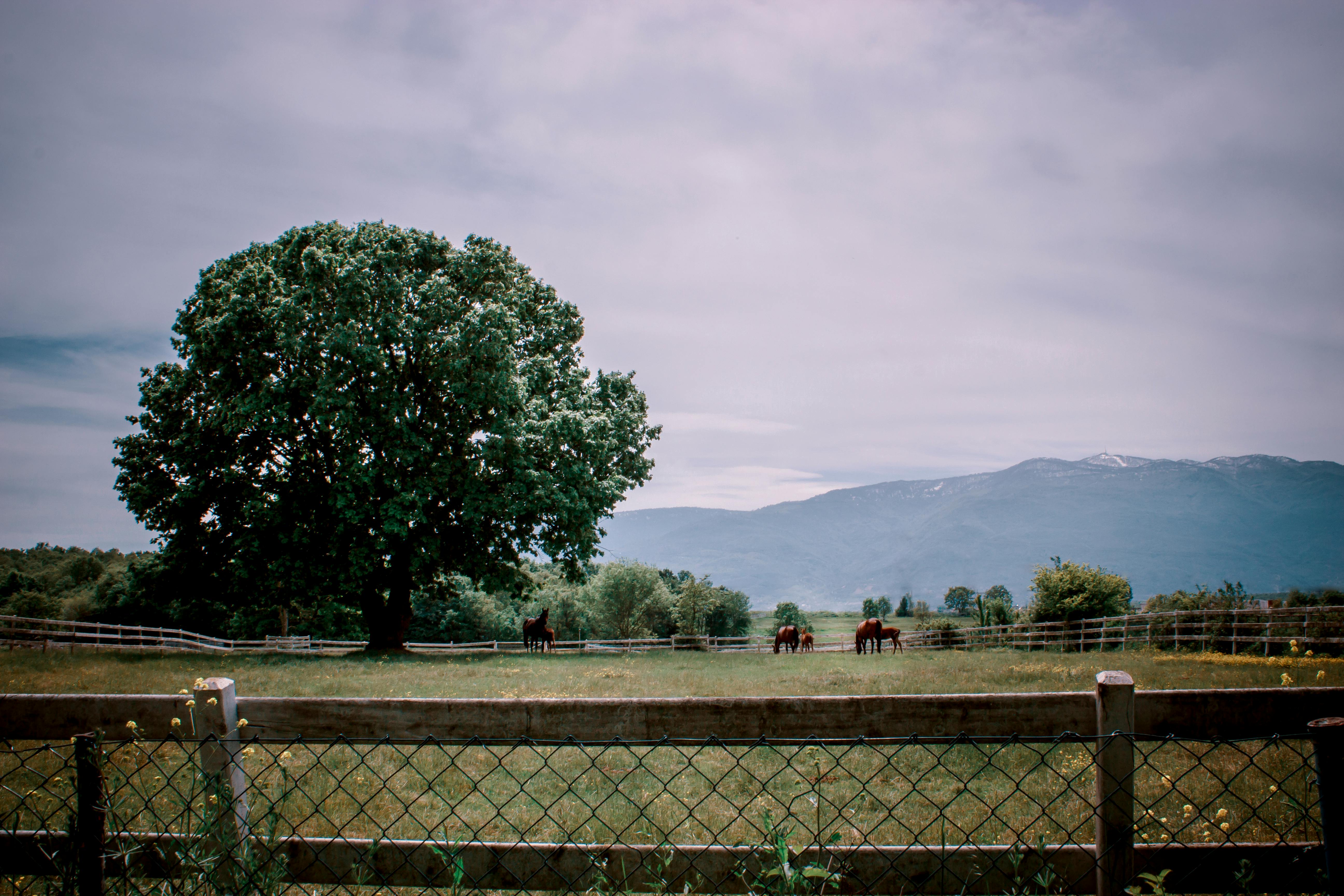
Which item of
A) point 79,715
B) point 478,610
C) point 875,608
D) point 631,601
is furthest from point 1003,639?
A: point 875,608

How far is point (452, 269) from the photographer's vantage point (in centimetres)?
2641

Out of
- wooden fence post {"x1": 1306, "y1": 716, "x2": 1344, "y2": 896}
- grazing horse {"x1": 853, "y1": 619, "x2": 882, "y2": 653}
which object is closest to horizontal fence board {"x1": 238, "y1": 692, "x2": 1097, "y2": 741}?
wooden fence post {"x1": 1306, "y1": 716, "x2": 1344, "y2": 896}

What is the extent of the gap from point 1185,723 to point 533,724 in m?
2.80

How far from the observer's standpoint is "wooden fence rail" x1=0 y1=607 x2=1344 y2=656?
907 inches

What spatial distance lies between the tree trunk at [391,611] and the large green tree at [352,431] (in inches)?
7.7

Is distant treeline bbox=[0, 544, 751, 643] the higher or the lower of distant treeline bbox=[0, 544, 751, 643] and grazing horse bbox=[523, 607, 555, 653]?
the lower

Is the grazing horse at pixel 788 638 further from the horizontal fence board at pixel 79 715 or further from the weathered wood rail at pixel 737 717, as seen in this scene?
the horizontal fence board at pixel 79 715

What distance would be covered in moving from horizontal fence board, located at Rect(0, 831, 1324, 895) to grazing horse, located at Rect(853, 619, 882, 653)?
35.5 meters

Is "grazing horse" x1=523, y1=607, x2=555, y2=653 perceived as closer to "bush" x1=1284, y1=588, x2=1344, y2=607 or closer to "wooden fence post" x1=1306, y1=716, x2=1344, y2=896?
"wooden fence post" x1=1306, y1=716, x2=1344, y2=896

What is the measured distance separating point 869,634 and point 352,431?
90.6 ft

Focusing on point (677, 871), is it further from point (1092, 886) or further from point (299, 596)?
point (299, 596)

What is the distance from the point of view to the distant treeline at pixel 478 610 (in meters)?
58.2

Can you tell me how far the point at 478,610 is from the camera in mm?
70500

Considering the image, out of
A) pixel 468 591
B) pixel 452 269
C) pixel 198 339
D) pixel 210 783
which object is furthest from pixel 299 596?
pixel 468 591
